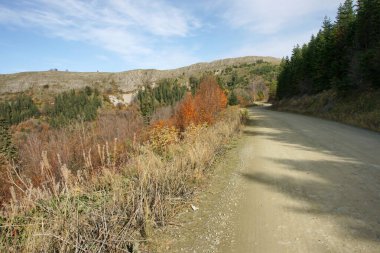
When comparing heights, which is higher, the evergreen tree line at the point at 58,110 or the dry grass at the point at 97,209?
the dry grass at the point at 97,209

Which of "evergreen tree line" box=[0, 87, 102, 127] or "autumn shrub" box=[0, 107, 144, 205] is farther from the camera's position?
"evergreen tree line" box=[0, 87, 102, 127]

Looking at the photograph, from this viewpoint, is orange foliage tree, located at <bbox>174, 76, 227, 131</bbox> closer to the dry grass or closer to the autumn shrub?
the autumn shrub

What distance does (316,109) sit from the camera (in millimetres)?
31625

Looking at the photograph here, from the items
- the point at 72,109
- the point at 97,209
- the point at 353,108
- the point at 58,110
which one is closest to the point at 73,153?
the point at 353,108

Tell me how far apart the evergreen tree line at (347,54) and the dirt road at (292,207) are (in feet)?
65.9

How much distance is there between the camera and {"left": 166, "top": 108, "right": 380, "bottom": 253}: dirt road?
4.25m

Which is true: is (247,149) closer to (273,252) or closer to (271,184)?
(271,184)

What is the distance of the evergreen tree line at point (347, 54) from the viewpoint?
25.8 m

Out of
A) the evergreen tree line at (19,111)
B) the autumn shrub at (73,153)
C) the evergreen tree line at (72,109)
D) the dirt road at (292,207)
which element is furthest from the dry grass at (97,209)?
the evergreen tree line at (19,111)

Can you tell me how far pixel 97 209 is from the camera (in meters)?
4.58

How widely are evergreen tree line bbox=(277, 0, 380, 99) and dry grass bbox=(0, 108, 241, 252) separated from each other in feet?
82.4

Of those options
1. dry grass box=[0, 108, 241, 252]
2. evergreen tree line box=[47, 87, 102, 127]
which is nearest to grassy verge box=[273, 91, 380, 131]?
dry grass box=[0, 108, 241, 252]

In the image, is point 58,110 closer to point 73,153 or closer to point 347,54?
point 73,153

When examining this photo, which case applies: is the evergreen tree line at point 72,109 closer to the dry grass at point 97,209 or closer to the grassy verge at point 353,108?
the grassy verge at point 353,108
